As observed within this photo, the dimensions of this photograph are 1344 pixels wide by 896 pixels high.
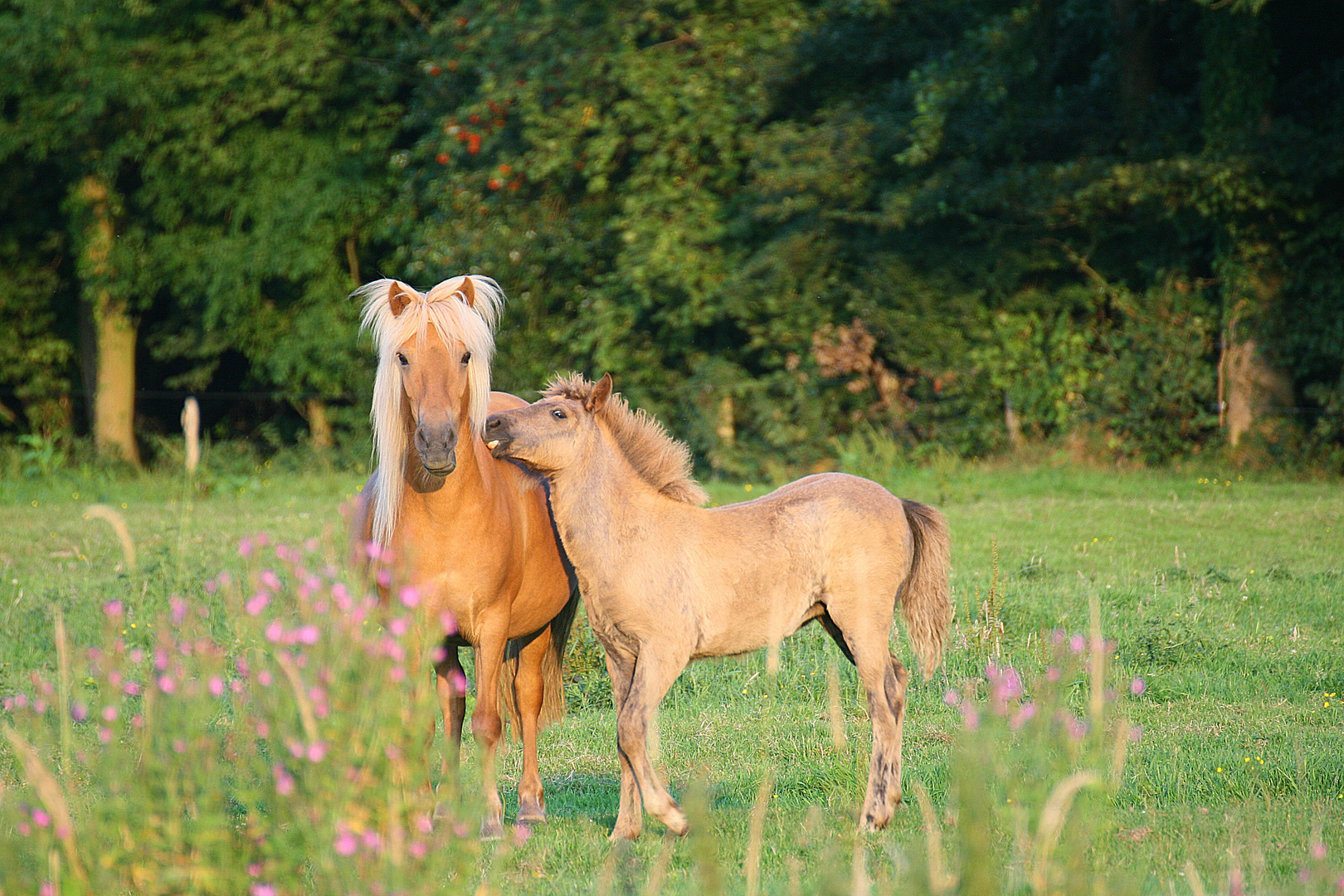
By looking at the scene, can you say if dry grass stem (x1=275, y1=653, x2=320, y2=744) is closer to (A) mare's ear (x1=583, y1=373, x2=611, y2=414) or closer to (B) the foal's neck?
(B) the foal's neck

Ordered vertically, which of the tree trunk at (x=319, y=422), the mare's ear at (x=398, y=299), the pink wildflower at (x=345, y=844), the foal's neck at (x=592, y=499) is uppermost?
the mare's ear at (x=398, y=299)

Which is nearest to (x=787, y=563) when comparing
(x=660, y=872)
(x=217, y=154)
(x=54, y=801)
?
(x=660, y=872)

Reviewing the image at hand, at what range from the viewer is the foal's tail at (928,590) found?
17.2 feet

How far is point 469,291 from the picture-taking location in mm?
5312

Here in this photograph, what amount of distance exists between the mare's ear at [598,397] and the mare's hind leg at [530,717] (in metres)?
1.51

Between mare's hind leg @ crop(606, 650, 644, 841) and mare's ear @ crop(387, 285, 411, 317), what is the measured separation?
167cm

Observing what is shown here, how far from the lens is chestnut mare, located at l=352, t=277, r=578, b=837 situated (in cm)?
487

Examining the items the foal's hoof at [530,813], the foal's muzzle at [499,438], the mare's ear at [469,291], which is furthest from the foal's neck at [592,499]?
the foal's hoof at [530,813]

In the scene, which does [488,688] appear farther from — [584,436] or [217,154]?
[217,154]

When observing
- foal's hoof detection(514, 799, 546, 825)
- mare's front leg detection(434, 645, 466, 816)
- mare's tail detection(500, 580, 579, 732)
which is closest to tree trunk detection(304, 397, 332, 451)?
mare's tail detection(500, 580, 579, 732)

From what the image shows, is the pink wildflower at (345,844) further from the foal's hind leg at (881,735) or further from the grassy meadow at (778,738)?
the foal's hind leg at (881,735)

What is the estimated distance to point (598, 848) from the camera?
4602 mm

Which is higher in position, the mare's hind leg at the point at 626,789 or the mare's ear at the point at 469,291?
the mare's ear at the point at 469,291

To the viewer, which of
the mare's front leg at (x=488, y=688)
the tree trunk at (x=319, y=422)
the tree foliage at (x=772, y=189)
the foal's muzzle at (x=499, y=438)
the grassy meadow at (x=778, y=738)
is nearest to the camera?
the grassy meadow at (x=778, y=738)
